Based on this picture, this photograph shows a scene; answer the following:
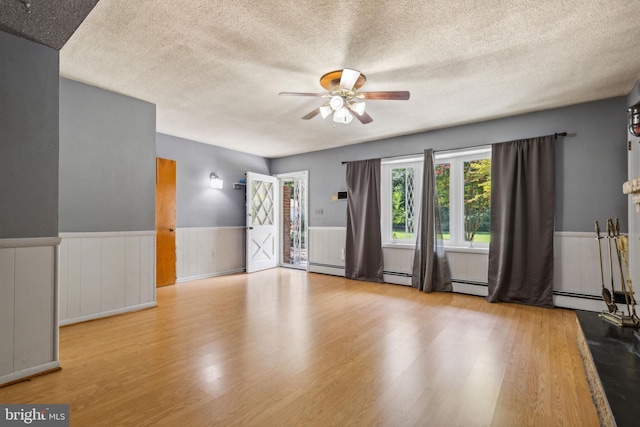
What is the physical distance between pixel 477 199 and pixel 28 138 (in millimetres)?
4881

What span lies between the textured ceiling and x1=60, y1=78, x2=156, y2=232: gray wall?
0.68 ft

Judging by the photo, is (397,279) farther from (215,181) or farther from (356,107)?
(215,181)

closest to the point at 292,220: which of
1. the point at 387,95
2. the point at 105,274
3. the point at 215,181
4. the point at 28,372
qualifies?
the point at 215,181

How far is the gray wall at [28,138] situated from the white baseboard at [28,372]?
0.91 m

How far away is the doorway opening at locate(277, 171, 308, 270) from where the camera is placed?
22.7 ft

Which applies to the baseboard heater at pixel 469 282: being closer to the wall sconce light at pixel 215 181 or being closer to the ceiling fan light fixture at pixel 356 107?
the ceiling fan light fixture at pixel 356 107

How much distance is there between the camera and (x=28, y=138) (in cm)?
209

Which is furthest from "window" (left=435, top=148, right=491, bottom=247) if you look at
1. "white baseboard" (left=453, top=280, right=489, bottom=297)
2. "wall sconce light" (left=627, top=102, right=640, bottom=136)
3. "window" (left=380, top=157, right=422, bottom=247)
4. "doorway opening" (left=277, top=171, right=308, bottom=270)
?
"doorway opening" (left=277, top=171, right=308, bottom=270)

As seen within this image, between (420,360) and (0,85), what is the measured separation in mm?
3512

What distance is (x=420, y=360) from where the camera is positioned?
2.29m

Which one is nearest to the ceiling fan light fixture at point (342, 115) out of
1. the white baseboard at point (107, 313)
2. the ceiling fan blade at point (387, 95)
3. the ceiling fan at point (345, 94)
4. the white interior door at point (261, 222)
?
the ceiling fan at point (345, 94)

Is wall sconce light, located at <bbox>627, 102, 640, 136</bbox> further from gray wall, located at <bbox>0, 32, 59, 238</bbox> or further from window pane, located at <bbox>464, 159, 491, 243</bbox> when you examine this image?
gray wall, located at <bbox>0, 32, 59, 238</bbox>

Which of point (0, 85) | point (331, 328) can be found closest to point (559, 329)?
point (331, 328)

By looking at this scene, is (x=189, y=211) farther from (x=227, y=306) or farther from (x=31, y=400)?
(x=31, y=400)
